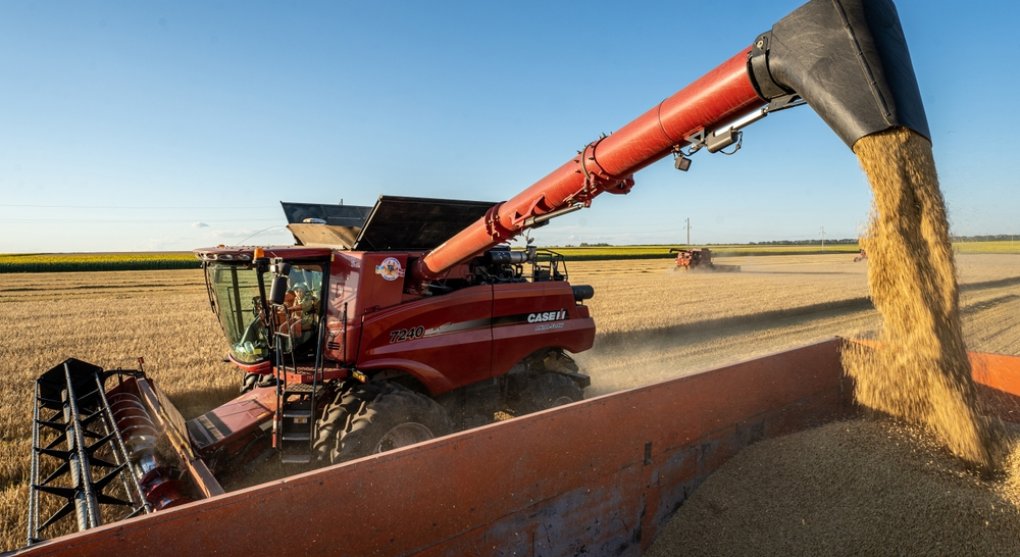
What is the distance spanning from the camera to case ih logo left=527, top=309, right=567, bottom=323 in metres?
5.04

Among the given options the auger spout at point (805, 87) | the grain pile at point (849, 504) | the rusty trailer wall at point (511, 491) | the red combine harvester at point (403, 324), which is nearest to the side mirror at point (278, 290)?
the red combine harvester at point (403, 324)

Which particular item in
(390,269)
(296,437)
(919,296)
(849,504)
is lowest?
(849,504)

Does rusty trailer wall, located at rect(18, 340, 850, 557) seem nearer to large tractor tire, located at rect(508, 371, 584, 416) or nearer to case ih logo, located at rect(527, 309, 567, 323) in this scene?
large tractor tire, located at rect(508, 371, 584, 416)

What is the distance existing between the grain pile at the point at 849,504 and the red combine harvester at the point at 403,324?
0.55 meters

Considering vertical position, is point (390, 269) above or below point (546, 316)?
above

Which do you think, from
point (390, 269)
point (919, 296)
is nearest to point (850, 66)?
point (919, 296)

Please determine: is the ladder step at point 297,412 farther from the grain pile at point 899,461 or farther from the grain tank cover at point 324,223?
A: the grain pile at point 899,461

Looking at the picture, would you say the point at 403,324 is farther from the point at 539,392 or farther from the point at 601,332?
the point at 601,332

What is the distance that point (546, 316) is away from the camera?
517cm

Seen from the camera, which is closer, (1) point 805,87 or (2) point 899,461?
(1) point 805,87

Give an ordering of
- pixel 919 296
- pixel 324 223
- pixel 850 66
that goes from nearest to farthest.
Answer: pixel 850 66
pixel 919 296
pixel 324 223

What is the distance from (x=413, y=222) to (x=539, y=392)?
194cm

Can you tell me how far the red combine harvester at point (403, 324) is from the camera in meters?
2.35

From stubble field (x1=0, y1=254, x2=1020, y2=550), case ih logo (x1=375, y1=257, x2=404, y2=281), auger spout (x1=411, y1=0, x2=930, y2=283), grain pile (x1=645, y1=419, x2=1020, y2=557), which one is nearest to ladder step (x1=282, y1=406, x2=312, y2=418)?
case ih logo (x1=375, y1=257, x2=404, y2=281)
